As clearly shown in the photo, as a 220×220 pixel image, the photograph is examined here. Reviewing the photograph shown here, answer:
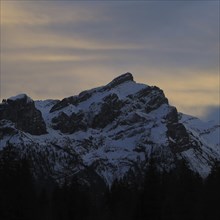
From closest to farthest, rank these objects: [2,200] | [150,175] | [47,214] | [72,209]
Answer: [2,200] < [150,175] < [72,209] < [47,214]

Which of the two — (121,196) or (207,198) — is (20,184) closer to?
(207,198)

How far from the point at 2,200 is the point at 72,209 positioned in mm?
36864

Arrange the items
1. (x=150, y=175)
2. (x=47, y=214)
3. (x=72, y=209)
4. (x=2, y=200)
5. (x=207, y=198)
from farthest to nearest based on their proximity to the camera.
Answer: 1. (x=47, y=214)
2. (x=72, y=209)
3. (x=207, y=198)
4. (x=150, y=175)
5. (x=2, y=200)

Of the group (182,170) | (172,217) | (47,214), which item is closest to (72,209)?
(47,214)

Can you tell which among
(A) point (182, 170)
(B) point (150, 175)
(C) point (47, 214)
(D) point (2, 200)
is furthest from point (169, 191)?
(C) point (47, 214)

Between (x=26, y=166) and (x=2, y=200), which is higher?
(x=26, y=166)

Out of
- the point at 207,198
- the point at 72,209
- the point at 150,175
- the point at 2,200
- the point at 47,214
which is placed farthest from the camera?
the point at 47,214

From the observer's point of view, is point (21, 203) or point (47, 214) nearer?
point (21, 203)

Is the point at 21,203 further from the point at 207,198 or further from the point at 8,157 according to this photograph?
the point at 207,198

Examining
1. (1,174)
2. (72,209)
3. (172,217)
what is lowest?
(172,217)

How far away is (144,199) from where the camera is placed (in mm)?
60094

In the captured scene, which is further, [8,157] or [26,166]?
[26,166]

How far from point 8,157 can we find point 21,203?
458 centimetres

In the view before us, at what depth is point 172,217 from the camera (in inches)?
2511
